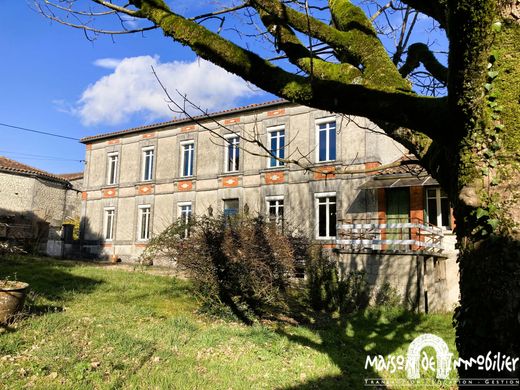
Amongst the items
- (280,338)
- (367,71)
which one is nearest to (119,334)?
(280,338)

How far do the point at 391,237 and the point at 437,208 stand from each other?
2.03m

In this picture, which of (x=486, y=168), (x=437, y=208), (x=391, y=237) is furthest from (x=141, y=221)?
(x=486, y=168)

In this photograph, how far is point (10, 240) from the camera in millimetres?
20078

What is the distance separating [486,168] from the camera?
2.31 m

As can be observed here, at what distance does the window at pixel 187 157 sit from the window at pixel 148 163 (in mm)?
2287

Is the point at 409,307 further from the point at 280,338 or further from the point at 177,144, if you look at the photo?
the point at 177,144

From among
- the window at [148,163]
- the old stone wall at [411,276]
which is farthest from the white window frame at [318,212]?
the window at [148,163]

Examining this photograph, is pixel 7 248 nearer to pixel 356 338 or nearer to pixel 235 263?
pixel 235 263

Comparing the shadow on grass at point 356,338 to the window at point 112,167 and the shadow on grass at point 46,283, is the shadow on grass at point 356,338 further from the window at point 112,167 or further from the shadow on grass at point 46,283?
the window at point 112,167

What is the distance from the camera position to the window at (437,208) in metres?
15.0

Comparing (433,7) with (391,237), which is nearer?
(433,7)

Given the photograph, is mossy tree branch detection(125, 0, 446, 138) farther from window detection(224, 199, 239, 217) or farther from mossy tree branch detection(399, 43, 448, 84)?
window detection(224, 199, 239, 217)

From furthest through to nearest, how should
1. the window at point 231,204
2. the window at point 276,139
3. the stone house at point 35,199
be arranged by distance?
the stone house at point 35,199 < the window at point 231,204 < the window at point 276,139

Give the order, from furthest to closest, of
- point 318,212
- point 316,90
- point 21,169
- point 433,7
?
point 21,169
point 318,212
point 433,7
point 316,90
